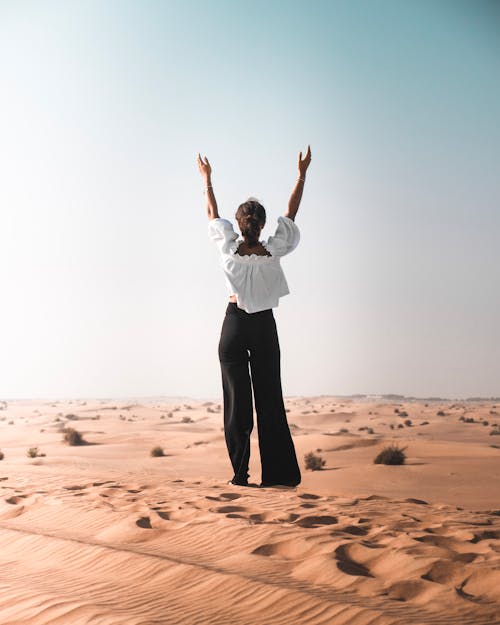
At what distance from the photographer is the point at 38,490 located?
873 centimetres

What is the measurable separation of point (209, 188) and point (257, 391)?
2271 millimetres

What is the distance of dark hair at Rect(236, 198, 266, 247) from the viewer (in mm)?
7598

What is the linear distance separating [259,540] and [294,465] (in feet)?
8.59

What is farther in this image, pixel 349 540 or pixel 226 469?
pixel 226 469

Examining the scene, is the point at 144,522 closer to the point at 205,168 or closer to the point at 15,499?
the point at 15,499

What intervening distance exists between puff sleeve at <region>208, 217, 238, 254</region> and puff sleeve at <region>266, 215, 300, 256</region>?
404 millimetres

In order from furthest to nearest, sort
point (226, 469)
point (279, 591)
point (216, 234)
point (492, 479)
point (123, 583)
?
1. point (226, 469)
2. point (492, 479)
3. point (216, 234)
4. point (123, 583)
5. point (279, 591)

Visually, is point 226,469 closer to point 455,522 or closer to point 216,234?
point 216,234

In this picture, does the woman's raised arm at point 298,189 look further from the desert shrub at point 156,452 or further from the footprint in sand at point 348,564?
the desert shrub at point 156,452

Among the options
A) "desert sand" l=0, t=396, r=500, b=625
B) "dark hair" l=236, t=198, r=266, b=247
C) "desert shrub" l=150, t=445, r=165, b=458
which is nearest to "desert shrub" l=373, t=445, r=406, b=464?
"desert sand" l=0, t=396, r=500, b=625

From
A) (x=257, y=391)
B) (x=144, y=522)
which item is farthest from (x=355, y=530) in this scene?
(x=257, y=391)

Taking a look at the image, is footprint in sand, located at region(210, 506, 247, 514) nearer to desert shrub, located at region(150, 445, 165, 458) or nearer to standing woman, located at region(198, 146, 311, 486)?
standing woman, located at region(198, 146, 311, 486)

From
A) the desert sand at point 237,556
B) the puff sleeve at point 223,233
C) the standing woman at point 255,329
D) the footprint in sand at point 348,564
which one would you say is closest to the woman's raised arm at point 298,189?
the standing woman at point 255,329

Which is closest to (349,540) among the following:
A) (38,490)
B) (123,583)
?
(123,583)
